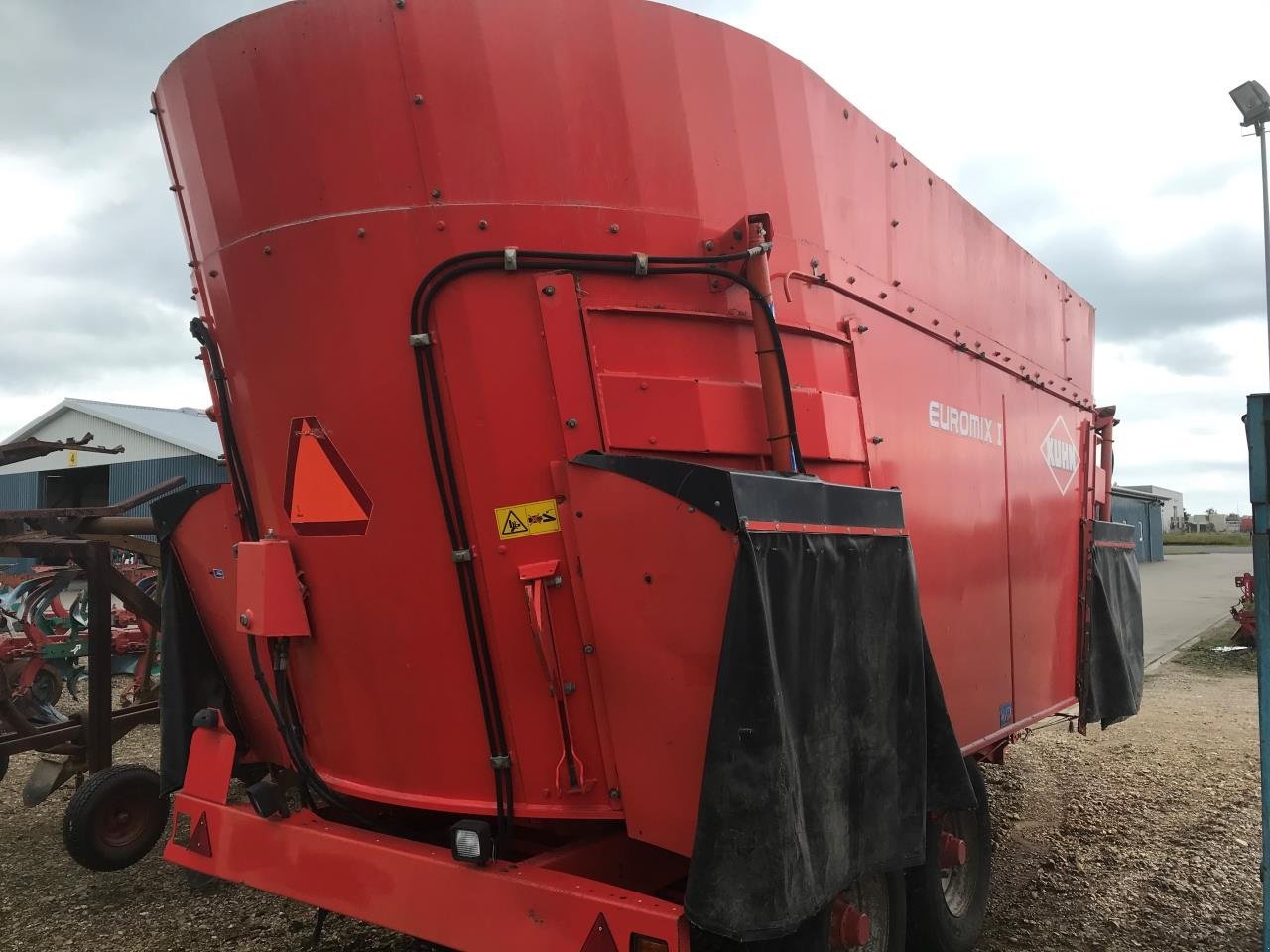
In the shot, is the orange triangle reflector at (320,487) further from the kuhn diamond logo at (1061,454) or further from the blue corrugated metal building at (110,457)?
the blue corrugated metal building at (110,457)

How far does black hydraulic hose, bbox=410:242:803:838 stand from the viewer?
2.56 metres

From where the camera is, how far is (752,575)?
2.27 metres

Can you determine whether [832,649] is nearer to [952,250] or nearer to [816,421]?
[816,421]

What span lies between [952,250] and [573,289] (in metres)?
2.32

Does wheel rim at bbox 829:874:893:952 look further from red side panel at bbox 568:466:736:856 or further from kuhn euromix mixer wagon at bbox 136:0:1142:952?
red side panel at bbox 568:466:736:856

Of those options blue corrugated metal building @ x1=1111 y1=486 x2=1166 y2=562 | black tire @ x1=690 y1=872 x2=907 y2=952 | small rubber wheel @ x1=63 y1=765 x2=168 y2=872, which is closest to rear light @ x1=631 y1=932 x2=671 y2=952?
black tire @ x1=690 y1=872 x2=907 y2=952

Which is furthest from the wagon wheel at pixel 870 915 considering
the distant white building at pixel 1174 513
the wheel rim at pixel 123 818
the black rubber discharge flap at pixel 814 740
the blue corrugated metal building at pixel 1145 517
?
the distant white building at pixel 1174 513

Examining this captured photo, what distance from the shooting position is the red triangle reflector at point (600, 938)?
234 cm

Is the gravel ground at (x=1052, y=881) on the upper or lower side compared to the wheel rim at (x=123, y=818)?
lower

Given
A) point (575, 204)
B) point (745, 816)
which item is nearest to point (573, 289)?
point (575, 204)

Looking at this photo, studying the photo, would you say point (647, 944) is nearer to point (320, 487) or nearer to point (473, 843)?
point (473, 843)

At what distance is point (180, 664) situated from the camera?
3.55 meters

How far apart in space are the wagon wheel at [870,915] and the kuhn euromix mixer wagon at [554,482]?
0.01 meters

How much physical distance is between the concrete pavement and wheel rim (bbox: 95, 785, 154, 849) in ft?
36.9
